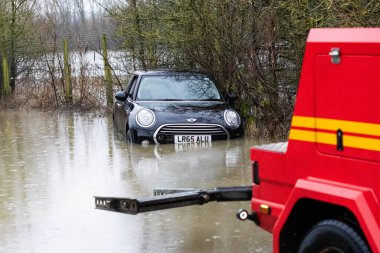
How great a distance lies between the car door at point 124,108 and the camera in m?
12.9

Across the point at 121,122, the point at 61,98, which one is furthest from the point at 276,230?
the point at 61,98

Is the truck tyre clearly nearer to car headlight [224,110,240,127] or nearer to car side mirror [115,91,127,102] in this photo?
car headlight [224,110,240,127]

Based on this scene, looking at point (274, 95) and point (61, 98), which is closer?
point (274, 95)

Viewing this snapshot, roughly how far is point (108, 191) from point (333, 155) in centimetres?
499

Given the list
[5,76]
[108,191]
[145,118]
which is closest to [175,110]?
[145,118]

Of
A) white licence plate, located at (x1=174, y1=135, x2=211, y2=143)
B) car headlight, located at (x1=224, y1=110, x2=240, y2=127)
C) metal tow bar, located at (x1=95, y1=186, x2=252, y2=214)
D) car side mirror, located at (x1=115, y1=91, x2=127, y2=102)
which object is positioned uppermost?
car side mirror, located at (x1=115, y1=91, x2=127, y2=102)

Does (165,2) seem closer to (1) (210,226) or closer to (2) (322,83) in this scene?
(1) (210,226)

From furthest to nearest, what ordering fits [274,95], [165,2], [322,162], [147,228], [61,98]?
[61,98], [165,2], [274,95], [147,228], [322,162]

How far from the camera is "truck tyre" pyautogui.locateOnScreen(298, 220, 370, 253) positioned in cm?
399

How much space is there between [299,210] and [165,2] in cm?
1134

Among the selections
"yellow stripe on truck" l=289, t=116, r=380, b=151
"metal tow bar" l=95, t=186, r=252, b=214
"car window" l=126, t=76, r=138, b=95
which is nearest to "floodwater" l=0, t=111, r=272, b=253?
"metal tow bar" l=95, t=186, r=252, b=214

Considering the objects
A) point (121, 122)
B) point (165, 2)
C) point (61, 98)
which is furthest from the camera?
point (61, 98)

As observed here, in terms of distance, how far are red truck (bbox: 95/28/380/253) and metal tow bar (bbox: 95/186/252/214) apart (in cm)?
103

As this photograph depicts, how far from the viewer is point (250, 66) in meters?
12.8
